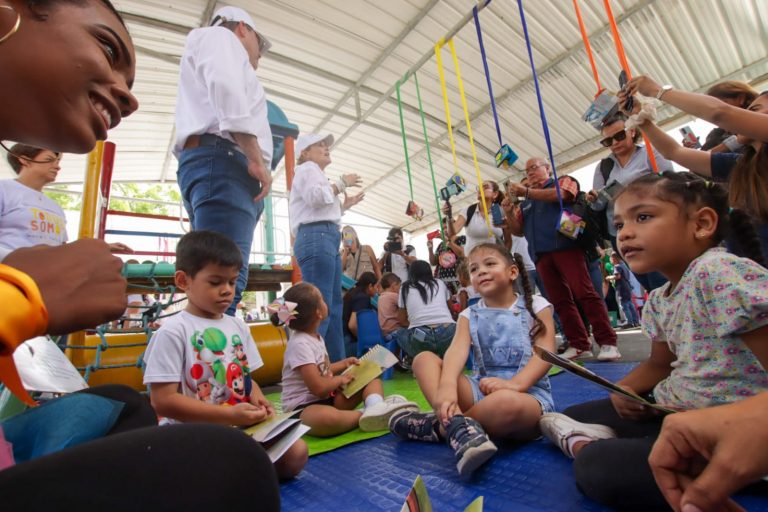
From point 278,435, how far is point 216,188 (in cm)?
84

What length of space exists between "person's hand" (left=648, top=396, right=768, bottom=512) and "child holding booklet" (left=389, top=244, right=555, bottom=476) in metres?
0.41

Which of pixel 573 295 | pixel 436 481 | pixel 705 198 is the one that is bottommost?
pixel 436 481

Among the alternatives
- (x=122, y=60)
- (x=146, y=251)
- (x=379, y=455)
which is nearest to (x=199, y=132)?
(x=122, y=60)

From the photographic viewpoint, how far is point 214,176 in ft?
4.36

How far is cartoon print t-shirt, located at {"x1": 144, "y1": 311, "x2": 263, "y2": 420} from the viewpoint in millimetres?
1015

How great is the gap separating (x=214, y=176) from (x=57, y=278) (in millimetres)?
1093

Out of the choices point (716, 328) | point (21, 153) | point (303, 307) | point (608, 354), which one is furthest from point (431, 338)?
point (21, 153)

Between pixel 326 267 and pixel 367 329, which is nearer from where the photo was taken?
pixel 326 267

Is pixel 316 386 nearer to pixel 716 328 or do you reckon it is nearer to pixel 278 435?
pixel 278 435

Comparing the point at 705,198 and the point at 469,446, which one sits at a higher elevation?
the point at 705,198

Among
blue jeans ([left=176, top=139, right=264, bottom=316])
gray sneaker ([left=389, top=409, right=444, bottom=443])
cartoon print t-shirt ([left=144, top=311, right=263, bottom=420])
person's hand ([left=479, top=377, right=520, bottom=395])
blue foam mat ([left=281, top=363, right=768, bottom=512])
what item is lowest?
blue foam mat ([left=281, top=363, right=768, bottom=512])

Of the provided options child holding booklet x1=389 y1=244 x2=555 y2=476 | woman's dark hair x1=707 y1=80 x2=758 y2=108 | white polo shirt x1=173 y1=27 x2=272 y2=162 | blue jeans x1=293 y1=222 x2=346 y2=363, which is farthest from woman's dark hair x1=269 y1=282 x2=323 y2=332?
woman's dark hair x1=707 y1=80 x2=758 y2=108

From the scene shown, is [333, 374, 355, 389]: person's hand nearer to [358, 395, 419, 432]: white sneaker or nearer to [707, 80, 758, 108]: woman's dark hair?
A: [358, 395, 419, 432]: white sneaker

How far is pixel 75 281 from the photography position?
33cm
